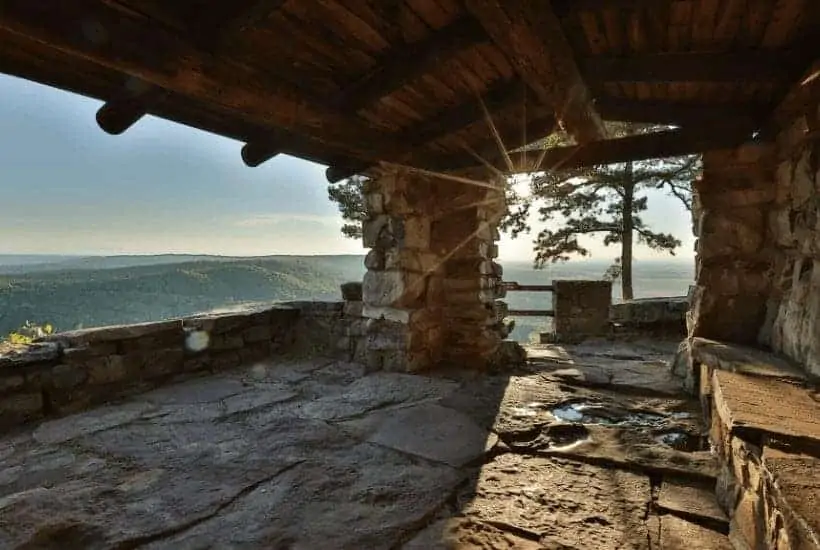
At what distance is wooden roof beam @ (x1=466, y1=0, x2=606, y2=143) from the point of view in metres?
1.64

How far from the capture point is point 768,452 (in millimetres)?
1302

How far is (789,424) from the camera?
4.75 feet

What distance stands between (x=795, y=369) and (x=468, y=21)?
89.8 inches

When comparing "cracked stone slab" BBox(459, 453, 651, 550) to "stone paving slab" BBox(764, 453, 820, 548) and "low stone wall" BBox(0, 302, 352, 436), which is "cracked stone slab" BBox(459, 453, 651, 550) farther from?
"low stone wall" BBox(0, 302, 352, 436)

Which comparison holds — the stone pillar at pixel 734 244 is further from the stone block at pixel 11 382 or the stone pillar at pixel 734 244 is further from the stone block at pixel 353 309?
the stone block at pixel 11 382

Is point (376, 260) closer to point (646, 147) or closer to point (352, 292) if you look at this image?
point (352, 292)

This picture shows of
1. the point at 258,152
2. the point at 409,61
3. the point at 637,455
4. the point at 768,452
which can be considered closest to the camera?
the point at 768,452

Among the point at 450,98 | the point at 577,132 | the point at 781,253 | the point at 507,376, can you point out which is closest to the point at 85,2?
the point at 450,98

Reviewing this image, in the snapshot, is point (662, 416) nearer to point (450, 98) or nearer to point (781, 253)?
point (781, 253)

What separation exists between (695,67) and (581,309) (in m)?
4.61

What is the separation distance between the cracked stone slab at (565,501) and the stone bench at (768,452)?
0.32 m

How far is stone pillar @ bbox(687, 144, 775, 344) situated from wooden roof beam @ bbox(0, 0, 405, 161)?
263 cm

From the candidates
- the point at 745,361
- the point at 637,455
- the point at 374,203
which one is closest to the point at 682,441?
the point at 637,455

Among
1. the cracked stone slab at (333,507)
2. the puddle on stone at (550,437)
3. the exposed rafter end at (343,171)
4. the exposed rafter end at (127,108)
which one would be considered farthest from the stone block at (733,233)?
the exposed rafter end at (127,108)
